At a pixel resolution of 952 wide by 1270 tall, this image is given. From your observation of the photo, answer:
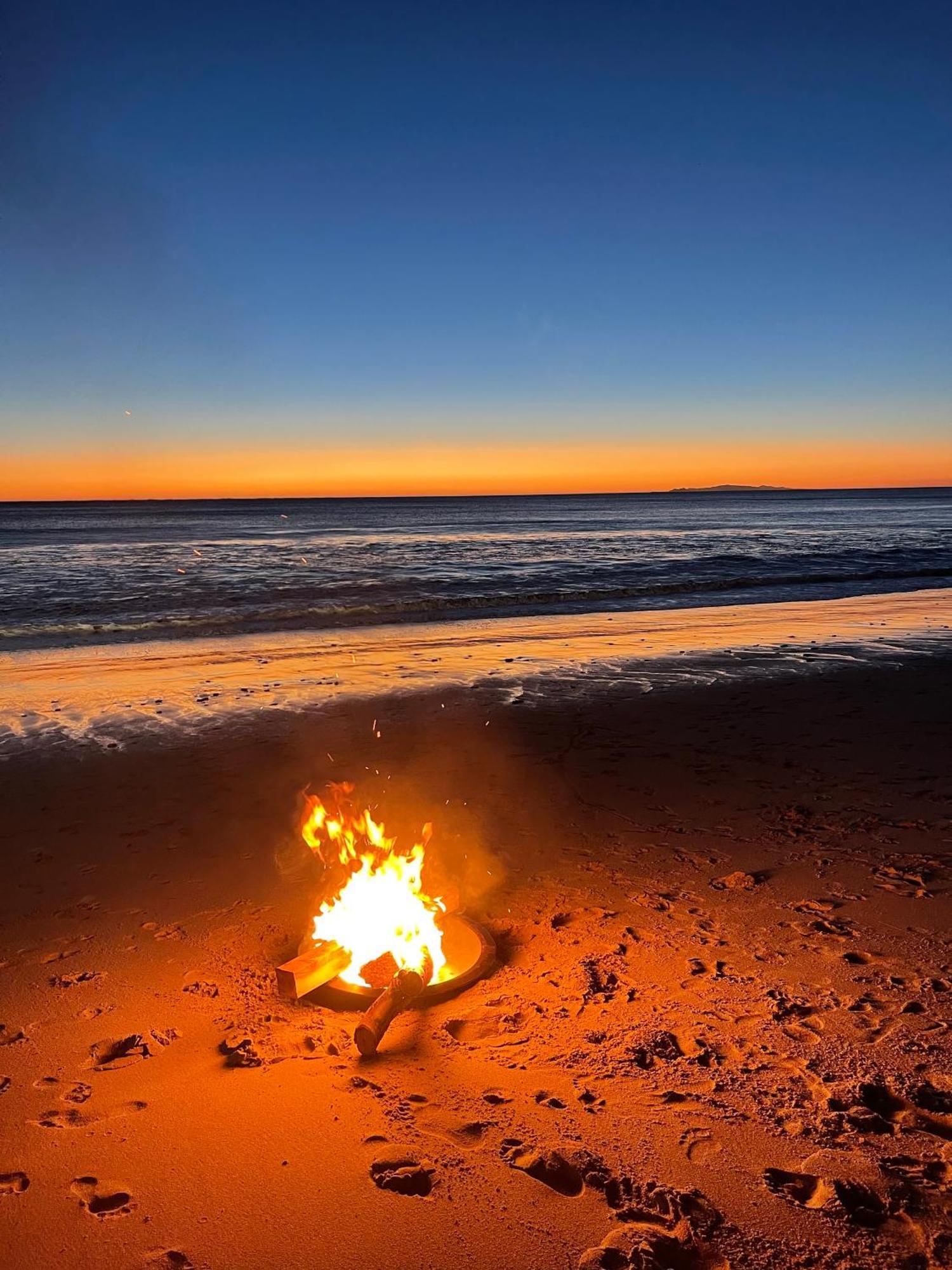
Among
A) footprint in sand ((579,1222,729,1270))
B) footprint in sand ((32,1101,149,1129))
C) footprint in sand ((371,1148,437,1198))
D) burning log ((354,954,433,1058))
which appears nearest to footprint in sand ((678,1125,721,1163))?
footprint in sand ((579,1222,729,1270))

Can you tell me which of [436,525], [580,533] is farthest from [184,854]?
[436,525]

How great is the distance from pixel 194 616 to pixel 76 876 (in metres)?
14.5

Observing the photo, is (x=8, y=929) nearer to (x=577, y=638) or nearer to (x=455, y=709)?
(x=455, y=709)

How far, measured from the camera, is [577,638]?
1623cm

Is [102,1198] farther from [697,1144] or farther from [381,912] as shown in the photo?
[697,1144]

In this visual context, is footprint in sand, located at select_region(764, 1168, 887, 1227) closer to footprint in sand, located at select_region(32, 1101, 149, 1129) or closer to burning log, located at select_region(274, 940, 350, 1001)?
burning log, located at select_region(274, 940, 350, 1001)

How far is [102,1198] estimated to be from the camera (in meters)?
2.91

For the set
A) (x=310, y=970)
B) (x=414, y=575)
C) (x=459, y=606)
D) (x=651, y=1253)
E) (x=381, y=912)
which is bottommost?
(x=651, y=1253)

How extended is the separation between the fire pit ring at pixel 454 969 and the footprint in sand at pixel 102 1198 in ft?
4.46

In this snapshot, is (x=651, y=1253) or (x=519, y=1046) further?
(x=519, y=1046)

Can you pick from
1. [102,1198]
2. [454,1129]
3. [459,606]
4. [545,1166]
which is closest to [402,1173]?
[454,1129]

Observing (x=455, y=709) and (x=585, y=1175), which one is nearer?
(x=585, y=1175)

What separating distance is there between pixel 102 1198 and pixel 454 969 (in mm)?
2009

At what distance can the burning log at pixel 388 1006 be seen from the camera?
3668mm
